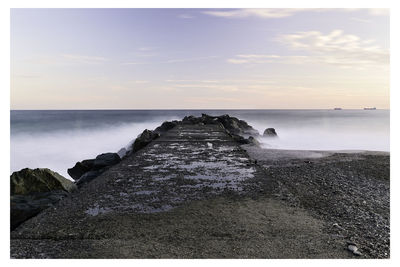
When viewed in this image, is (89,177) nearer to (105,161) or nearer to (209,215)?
(105,161)

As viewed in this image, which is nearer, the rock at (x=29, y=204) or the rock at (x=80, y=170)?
the rock at (x=29, y=204)

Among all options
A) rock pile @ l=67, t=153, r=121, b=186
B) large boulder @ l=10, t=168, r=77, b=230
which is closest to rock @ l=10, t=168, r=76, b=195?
large boulder @ l=10, t=168, r=77, b=230

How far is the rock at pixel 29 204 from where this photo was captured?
3654 mm

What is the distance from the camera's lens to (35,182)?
15.4 feet

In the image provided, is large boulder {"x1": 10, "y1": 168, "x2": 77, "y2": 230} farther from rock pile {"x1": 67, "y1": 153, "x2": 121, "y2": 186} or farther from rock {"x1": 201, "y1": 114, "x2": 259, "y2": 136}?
rock {"x1": 201, "y1": 114, "x2": 259, "y2": 136}

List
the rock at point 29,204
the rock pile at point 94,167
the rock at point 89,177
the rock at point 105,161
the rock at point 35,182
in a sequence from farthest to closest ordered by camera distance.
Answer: the rock at point 105,161 < the rock pile at point 94,167 < the rock at point 89,177 < the rock at point 35,182 < the rock at point 29,204

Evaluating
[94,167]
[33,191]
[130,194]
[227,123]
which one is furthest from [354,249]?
[227,123]

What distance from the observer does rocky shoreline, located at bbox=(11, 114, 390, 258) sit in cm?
275

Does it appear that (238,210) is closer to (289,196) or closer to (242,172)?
(289,196)

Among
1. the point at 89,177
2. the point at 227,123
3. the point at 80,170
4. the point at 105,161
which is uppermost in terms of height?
the point at 227,123

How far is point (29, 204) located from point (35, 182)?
87cm

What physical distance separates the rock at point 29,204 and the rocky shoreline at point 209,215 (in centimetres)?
3

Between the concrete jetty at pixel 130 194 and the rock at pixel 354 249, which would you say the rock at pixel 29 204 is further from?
the rock at pixel 354 249

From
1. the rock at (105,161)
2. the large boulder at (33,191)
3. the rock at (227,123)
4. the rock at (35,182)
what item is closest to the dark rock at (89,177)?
the rock at (105,161)
